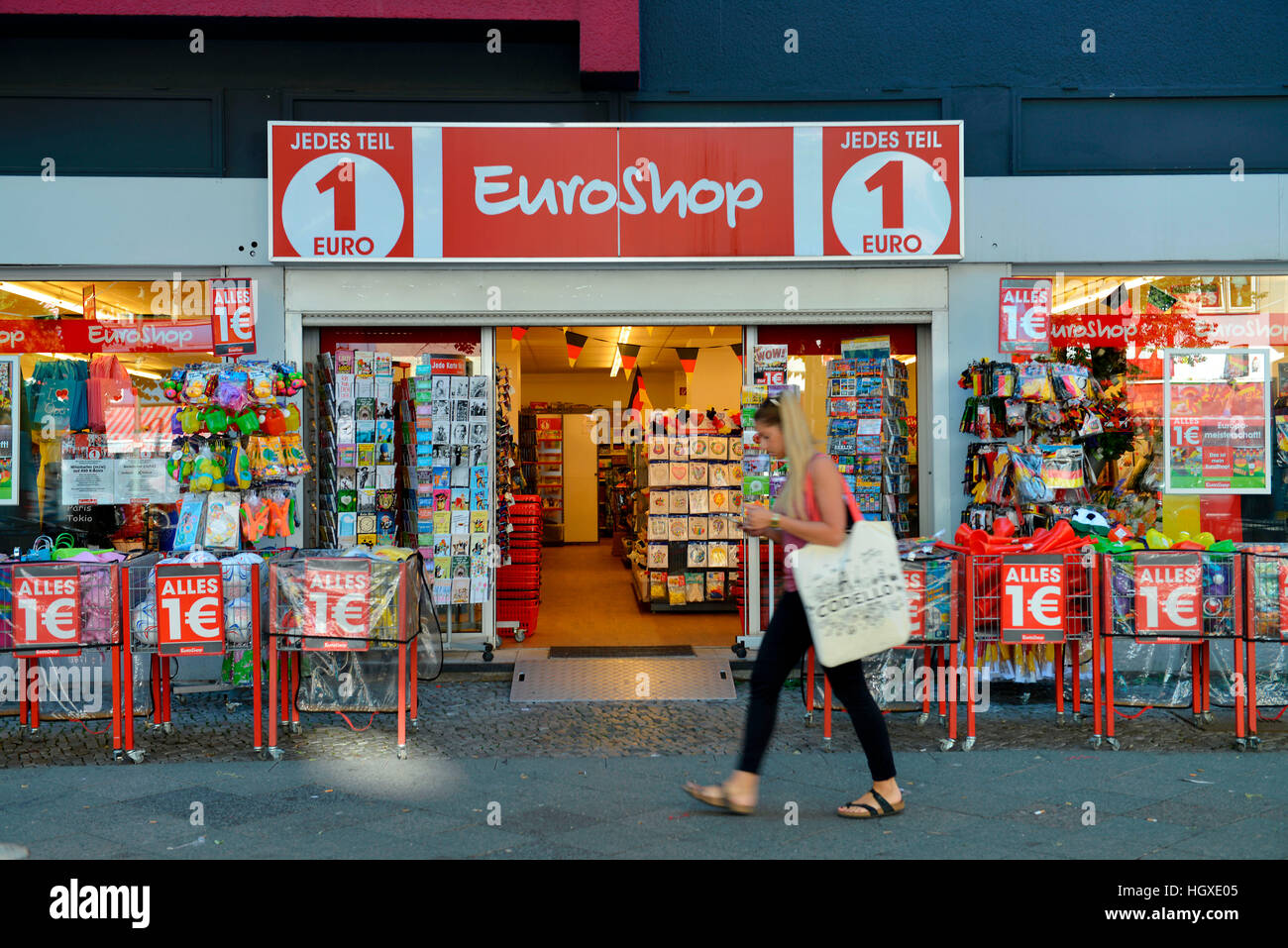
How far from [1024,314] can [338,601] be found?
5.30 meters

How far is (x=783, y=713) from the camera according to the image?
6820mm

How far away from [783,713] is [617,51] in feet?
16.1

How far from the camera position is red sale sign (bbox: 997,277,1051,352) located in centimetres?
798

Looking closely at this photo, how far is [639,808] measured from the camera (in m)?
4.98

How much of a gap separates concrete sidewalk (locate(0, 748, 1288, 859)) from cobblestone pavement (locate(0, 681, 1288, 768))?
0.73ft

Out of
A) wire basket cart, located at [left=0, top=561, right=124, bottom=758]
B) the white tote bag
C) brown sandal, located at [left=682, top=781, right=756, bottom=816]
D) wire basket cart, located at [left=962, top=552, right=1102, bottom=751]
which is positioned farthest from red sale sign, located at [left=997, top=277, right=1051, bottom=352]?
wire basket cart, located at [left=0, top=561, right=124, bottom=758]

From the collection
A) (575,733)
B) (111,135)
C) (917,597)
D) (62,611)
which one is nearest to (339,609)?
(62,611)

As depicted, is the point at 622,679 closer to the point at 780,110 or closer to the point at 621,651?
the point at 621,651

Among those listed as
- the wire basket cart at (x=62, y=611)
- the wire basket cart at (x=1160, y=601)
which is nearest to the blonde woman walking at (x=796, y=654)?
the wire basket cart at (x=1160, y=601)

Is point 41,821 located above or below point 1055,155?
below

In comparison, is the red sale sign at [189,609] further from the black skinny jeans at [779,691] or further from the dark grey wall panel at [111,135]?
the dark grey wall panel at [111,135]

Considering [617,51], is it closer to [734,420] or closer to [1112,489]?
[734,420]

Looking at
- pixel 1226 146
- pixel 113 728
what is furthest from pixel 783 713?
pixel 1226 146

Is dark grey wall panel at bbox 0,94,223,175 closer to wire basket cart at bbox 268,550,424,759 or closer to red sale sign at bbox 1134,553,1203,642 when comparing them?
wire basket cart at bbox 268,550,424,759
